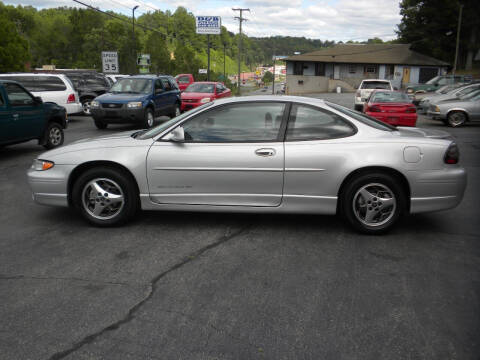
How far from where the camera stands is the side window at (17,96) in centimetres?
965

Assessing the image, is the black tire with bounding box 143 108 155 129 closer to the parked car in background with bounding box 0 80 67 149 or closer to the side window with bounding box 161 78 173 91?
the side window with bounding box 161 78 173 91

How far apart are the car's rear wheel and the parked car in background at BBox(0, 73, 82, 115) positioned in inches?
559

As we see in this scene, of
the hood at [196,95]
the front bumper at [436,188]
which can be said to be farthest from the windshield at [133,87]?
the front bumper at [436,188]

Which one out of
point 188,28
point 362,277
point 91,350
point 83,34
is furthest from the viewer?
point 188,28

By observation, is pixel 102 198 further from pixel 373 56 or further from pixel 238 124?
pixel 373 56

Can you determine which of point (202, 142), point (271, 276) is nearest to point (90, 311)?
point (271, 276)

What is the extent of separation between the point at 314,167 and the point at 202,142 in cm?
127

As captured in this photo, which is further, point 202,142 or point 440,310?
point 202,142

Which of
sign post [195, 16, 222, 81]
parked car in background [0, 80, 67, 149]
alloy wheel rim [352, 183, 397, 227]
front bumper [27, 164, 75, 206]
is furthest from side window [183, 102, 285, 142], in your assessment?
sign post [195, 16, 222, 81]

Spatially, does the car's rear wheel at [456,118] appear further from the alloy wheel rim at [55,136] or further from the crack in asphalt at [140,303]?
the crack in asphalt at [140,303]

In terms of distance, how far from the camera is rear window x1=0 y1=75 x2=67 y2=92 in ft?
52.3

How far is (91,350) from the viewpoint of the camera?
292cm

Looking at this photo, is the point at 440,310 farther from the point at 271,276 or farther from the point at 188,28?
the point at 188,28

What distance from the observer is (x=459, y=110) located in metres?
17.7
